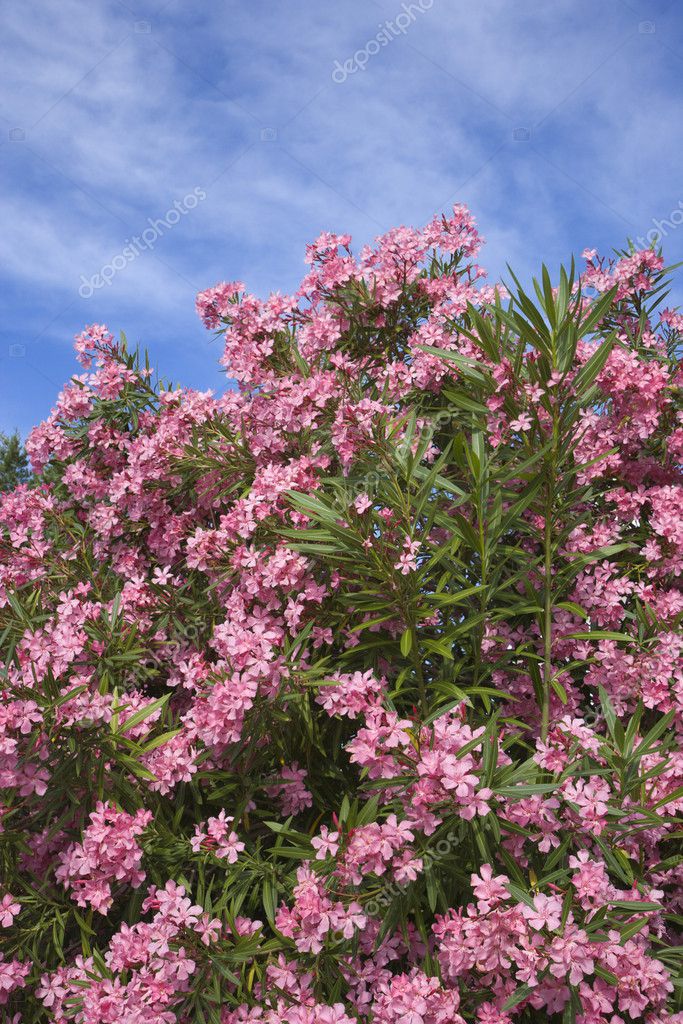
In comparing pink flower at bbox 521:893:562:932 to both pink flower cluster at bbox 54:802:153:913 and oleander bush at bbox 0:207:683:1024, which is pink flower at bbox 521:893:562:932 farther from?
pink flower cluster at bbox 54:802:153:913

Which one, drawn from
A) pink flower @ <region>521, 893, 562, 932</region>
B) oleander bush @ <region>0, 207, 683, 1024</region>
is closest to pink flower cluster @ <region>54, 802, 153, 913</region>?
oleander bush @ <region>0, 207, 683, 1024</region>

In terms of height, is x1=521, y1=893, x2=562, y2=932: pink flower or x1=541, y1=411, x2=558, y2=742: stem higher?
x1=541, y1=411, x2=558, y2=742: stem

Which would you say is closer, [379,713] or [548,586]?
[379,713]

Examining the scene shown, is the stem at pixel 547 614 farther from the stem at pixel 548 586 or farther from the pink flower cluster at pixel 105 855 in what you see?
the pink flower cluster at pixel 105 855

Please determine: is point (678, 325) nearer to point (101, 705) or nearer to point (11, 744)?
point (101, 705)

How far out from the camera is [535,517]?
3.10m

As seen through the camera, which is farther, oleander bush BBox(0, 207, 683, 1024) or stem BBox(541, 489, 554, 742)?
stem BBox(541, 489, 554, 742)

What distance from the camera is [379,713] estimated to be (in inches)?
92.3

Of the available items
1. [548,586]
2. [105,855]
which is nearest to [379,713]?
[548,586]

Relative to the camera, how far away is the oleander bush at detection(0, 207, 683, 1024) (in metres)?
2.35

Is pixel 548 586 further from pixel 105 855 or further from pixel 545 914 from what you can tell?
pixel 105 855

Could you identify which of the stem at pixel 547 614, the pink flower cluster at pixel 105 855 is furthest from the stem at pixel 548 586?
the pink flower cluster at pixel 105 855

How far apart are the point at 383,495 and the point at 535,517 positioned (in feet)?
2.26

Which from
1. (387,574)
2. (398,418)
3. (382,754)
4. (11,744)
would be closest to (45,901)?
(11,744)
